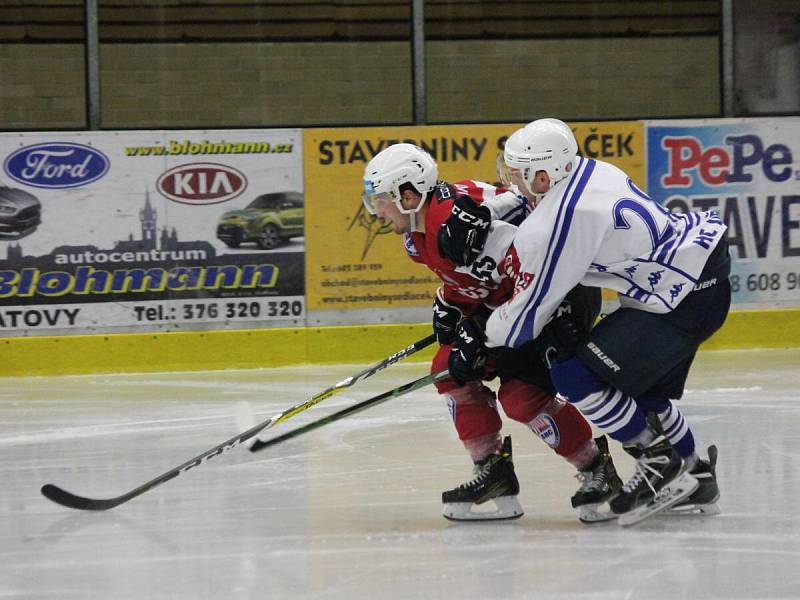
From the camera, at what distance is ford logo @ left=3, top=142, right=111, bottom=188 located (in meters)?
8.03

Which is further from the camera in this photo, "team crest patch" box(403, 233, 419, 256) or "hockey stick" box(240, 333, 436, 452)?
"hockey stick" box(240, 333, 436, 452)

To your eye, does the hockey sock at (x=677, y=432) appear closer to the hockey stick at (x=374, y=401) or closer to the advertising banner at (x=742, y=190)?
the hockey stick at (x=374, y=401)

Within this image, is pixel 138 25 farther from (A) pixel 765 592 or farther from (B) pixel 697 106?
(A) pixel 765 592

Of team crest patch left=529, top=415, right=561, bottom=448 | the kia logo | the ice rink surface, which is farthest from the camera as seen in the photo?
the kia logo

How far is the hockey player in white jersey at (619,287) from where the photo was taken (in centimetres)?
344

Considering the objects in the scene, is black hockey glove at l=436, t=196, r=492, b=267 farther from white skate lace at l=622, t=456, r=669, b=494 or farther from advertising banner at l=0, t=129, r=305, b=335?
advertising banner at l=0, t=129, r=305, b=335

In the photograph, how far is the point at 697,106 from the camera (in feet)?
31.2

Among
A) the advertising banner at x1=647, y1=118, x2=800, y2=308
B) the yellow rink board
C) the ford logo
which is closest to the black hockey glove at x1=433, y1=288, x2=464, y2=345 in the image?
the yellow rink board

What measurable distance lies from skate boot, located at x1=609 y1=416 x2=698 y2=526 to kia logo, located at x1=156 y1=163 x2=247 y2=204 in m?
5.02

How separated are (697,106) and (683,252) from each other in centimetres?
629

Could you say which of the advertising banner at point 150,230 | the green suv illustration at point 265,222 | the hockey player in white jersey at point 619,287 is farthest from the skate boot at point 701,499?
the green suv illustration at point 265,222

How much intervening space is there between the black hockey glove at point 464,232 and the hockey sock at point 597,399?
0.41m

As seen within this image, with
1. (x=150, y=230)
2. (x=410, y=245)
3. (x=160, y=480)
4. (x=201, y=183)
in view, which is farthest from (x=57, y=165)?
(x=410, y=245)

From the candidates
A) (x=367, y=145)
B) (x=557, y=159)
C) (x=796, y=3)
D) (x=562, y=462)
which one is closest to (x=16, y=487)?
(x=562, y=462)
